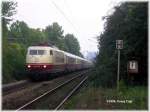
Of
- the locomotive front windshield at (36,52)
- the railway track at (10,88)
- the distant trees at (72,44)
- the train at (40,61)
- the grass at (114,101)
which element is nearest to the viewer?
the grass at (114,101)

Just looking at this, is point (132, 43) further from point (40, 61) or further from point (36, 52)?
point (36, 52)

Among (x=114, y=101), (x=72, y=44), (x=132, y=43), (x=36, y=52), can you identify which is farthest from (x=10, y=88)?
(x=72, y=44)

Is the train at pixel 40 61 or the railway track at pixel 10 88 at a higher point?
the train at pixel 40 61

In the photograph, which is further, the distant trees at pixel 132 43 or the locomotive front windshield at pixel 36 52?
the locomotive front windshield at pixel 36 52

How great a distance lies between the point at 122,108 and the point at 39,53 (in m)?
19.2

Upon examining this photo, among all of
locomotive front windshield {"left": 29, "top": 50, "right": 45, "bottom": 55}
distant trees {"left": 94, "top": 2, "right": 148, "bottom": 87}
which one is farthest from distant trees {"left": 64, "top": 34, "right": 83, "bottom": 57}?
distant trees {"left": 94, "top": 2, "right": 148, "bottom": 87}

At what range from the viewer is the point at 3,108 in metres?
15.9

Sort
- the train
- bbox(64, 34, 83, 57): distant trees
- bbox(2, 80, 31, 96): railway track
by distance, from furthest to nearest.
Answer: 1. bbox(64, 34, 83, 57): distant trees
2. the train
3. bbox(2, 80, 31, 96): railway track

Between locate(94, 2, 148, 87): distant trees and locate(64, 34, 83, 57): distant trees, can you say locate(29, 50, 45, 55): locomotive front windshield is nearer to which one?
locate(94, 2, 148, 87): distant trees

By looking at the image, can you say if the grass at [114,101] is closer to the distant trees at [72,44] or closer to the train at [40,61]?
the train at [40,61]

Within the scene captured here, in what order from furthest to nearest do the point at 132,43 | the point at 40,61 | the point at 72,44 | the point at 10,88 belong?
the point at 72,44, the point at 40,61, the point at 10,88, the point at 132,43

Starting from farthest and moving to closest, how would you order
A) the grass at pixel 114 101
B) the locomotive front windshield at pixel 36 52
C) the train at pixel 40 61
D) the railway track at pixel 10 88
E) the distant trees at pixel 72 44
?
1. the distant trees at pixel 72 44
2. the locomotive front windshield at pixel 36 52
3. the train at pixel 40 61
4. the railway track at pixel 10 88
5. the grass at pixel 114 101

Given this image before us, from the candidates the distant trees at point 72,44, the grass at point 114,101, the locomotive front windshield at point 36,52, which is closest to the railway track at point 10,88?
the locomotive front windshield at point 36,52

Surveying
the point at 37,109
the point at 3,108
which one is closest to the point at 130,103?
the point at 37,109
